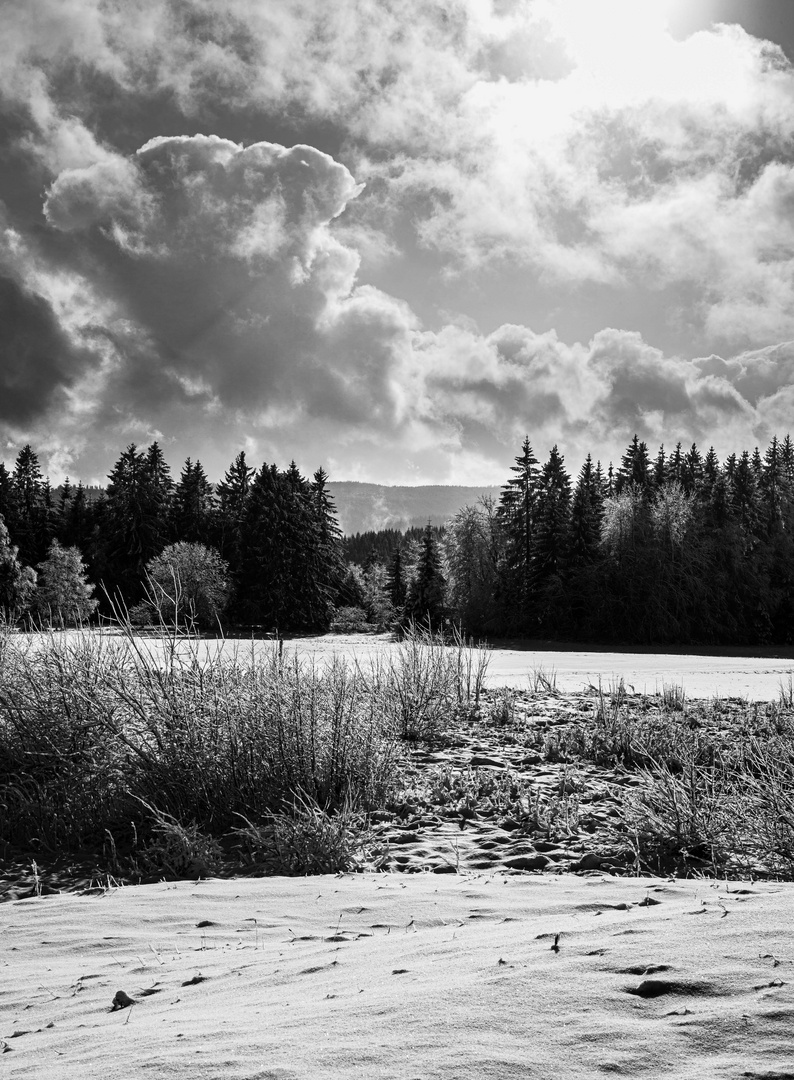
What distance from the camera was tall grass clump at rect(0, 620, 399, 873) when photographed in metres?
7.53

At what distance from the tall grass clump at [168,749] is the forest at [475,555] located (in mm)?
34774

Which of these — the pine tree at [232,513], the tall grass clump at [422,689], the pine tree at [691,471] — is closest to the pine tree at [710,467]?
the pine tree at [691,471]

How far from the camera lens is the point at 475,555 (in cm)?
5844

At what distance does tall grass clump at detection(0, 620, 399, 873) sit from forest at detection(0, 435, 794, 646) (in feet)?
114

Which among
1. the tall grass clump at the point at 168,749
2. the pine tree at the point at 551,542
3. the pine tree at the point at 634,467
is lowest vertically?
the tall grass clump at the point at 168,749

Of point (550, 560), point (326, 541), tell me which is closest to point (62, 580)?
point (326, 541)

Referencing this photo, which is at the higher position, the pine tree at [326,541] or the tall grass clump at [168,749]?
the pine tree at [326,541]

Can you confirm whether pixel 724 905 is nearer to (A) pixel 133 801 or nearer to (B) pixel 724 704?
(A) pixel 133 801

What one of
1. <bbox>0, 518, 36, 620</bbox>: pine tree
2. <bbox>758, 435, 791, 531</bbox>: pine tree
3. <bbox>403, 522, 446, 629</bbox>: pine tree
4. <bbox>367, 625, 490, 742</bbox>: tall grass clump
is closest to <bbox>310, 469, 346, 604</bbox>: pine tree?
<bbox>403, 522, 446, 629</bbox>: pine tree

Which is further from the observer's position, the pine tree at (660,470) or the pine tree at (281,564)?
the pine tree at (660,470)

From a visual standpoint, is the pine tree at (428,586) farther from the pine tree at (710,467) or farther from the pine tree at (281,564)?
the pine tree at (710,467)

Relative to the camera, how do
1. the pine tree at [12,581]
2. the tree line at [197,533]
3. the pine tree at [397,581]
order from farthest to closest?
the pine tree at [397,581] < the tree line at [197,533] < the pine tree at [12,581]

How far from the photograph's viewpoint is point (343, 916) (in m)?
4.67

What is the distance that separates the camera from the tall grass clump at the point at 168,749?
7.53 metres
